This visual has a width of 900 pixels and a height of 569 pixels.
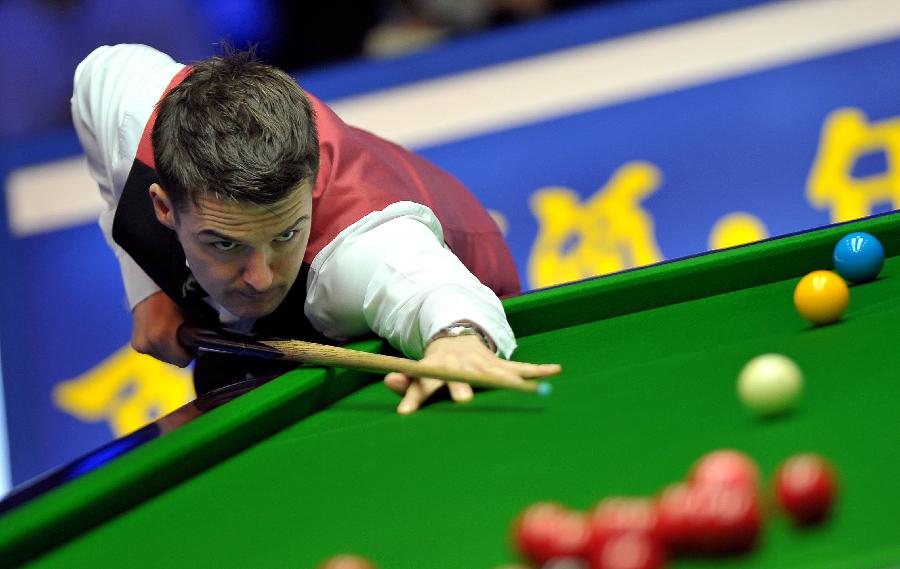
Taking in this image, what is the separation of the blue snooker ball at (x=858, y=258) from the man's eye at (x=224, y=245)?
104 centimetres

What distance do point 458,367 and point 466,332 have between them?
13cm

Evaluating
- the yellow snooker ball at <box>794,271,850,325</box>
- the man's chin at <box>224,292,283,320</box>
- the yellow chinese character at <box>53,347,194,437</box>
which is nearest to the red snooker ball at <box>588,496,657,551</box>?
the yellow snooker ball at <box>794,271,850,325</box>

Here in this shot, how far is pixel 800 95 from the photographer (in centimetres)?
412

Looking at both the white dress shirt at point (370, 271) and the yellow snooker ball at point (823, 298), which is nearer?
the yellow snooker ball at point (823, 298)

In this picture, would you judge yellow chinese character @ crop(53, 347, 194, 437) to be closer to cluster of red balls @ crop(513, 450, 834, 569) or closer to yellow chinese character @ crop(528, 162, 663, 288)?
yellow chinese character @ crop(528, 162, 663, 288)

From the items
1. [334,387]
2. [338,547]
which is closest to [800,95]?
[334,387]

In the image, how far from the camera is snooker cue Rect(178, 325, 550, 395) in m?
1.66

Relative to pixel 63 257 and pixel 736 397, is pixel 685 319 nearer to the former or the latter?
pixel 736 397

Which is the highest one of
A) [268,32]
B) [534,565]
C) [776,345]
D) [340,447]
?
[268,32]

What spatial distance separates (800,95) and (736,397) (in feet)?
9.76

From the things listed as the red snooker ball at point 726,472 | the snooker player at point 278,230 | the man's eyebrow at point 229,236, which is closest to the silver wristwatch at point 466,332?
the snooker player at point 278,230

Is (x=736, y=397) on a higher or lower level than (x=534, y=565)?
higher

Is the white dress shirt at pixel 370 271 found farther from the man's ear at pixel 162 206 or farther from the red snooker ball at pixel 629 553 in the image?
the red snooker ball at pixel 629 553

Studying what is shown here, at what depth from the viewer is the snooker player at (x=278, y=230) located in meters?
1.96
